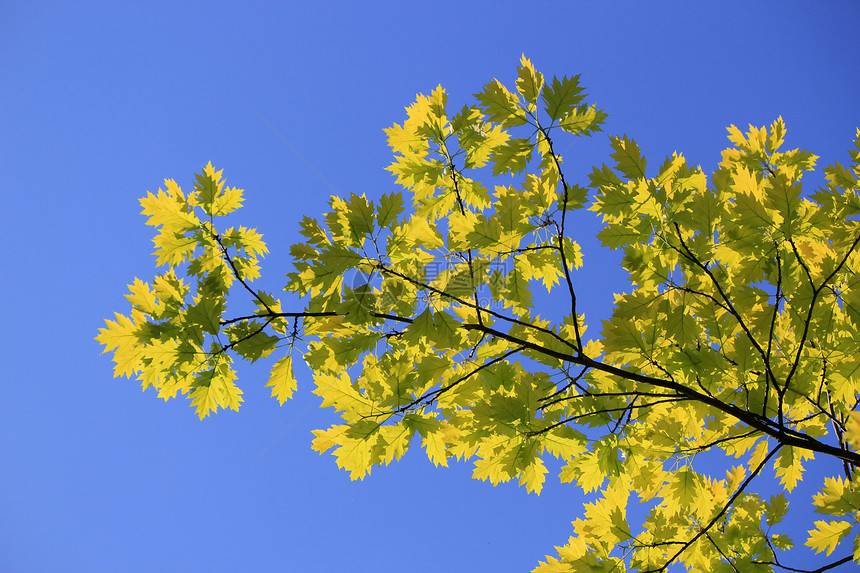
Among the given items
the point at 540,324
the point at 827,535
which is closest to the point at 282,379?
the point at 540,324

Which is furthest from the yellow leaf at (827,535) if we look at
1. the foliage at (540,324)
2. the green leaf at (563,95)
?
the green leaf at (563,95)

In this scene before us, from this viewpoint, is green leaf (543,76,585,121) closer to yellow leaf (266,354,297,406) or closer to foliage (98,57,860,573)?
foliage (98,57,860,573)

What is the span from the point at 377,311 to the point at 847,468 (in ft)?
9.66

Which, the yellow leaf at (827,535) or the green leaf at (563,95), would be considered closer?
the green leaf at (563,95)

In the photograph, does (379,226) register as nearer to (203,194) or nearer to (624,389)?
(203,194)

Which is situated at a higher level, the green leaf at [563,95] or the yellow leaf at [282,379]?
the green leaf at [563,95]

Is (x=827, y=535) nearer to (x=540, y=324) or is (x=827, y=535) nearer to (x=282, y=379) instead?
(x=540, y=324)

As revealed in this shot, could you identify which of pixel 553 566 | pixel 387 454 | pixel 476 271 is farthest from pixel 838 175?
pixel 387 454

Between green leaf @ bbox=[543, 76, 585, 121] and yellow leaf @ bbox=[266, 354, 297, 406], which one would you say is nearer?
green leaf @ bbox=[543, 76, 585, 121]

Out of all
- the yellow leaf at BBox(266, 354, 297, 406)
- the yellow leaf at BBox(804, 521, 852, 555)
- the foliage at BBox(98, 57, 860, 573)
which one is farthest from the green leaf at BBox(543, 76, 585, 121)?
the yellow leaf at BBox(804, 521, 852, 555)

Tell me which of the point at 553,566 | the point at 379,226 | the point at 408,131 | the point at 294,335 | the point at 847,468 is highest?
the point at 408,131

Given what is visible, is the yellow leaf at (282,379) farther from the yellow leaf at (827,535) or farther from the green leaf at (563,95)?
the yellow leaf at (827,535)

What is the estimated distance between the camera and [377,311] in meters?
2.14

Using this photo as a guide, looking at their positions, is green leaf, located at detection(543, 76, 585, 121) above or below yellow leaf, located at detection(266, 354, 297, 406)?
above
